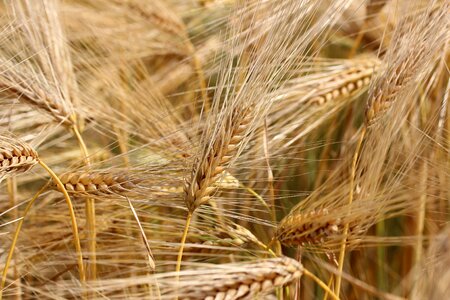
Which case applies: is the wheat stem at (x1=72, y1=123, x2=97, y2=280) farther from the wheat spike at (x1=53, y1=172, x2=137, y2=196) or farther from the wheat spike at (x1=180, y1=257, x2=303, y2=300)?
the wheat spike at (x1=180, y1=257, x2=303, y2=300)

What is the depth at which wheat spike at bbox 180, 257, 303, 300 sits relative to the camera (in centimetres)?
89

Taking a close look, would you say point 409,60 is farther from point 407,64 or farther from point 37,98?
point 37,98

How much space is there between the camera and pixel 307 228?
39.8 inches

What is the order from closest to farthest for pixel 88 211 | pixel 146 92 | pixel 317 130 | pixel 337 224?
pixel 337 224
pixel 88 211
pixel 146 92
pixel 317 130

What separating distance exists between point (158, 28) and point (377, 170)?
0.73 m

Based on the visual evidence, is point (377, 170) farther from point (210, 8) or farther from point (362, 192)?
point (210, 8)

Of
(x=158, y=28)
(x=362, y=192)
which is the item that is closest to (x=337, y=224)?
(x=362, y=192)

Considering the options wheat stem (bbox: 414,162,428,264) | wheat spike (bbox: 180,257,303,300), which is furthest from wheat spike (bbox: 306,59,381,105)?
wheat spike (bbox: 180,257,303,300)

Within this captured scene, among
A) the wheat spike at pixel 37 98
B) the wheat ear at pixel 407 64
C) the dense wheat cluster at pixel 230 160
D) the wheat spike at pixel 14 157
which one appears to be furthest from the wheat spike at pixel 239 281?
the wheat spike at pixel 37 98

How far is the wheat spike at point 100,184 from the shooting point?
3.38 ft

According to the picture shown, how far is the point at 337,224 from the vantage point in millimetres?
994

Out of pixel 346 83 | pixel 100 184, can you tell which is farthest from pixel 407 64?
pixel 100 184

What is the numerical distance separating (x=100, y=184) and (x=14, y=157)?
0.35 feet

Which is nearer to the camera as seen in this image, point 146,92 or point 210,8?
point 146,92
